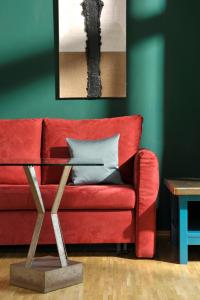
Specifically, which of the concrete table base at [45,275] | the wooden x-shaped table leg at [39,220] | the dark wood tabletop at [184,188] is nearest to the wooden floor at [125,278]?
the concrete table base at [45,275]

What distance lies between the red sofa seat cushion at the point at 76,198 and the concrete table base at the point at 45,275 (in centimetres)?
65

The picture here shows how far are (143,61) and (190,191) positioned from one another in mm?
1516

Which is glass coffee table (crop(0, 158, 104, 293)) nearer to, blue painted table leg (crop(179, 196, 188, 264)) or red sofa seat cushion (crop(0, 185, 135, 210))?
red sofa seat cushion (crop(0, 185, 135, 210))

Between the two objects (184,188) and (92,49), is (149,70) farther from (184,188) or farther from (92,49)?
(184,188)

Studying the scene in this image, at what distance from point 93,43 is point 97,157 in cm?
113

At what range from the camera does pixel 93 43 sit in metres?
4.99

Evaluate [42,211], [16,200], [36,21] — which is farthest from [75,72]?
[42,211]

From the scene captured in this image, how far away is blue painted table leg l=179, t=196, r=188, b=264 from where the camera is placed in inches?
154

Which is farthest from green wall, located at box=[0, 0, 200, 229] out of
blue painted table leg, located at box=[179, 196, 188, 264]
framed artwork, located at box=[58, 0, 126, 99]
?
blue painted table leg, located at box=[179, 196, 188, 264]

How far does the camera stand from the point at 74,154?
4422mm

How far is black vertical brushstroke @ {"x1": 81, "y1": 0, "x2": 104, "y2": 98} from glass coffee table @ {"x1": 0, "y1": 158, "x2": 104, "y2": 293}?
179cm

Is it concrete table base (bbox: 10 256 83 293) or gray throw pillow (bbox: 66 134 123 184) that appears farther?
gray throw pillow (bbox: 66 134 123 184)

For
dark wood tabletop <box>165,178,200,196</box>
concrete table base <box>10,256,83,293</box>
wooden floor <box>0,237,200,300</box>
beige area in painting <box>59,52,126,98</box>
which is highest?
beige area in painting <box>59,52,126,98</box>

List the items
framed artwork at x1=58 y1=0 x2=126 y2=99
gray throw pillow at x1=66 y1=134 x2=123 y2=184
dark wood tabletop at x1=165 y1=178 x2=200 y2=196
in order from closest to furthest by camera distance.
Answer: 1. dark wood tabletop at x1=165 y1=178 x2=200 y2=196
2. gray throw pillow at x1=66 y1=134 x2=123 y2=184
3. framed artwork at x1=58 y1=0 x2=126 y2=99
